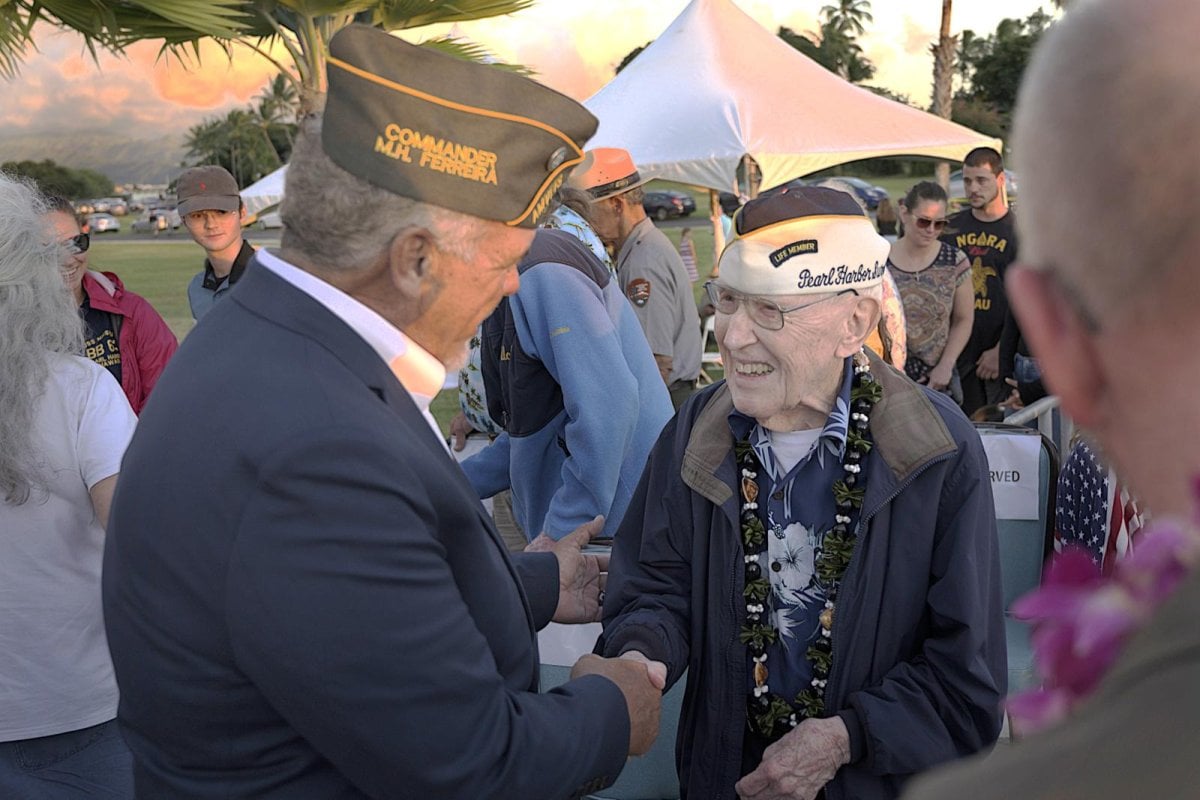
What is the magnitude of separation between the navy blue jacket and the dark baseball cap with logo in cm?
415

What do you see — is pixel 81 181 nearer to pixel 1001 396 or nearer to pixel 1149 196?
pixel 1001 396

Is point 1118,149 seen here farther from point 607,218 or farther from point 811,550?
point 607,218

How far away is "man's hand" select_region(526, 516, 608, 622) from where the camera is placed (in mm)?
2559

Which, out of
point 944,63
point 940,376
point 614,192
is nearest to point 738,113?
point 940,376

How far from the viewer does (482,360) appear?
12.0ft

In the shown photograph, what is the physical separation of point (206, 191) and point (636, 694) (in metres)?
4.75

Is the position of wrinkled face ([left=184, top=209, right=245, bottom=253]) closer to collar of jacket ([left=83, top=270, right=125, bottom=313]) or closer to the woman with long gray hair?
collar of jacket ([left=83, top=270, right=125, bottom=313])

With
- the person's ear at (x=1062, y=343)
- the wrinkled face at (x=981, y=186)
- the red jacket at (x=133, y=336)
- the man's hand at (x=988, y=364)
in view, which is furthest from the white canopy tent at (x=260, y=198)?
the person's ear at (x=1062, y=343)

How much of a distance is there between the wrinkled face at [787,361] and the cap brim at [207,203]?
4.15 m

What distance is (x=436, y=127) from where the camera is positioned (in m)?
1.63

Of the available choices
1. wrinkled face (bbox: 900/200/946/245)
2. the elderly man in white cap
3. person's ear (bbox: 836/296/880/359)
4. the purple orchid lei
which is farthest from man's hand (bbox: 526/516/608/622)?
wrinkled face (bbox: 900/200/946/245)

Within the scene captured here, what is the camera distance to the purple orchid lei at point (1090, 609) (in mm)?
658

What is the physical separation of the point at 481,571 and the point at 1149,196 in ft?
3.75

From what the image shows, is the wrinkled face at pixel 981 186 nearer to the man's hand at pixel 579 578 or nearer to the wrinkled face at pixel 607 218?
the wrinkled face at pixel 607 218
